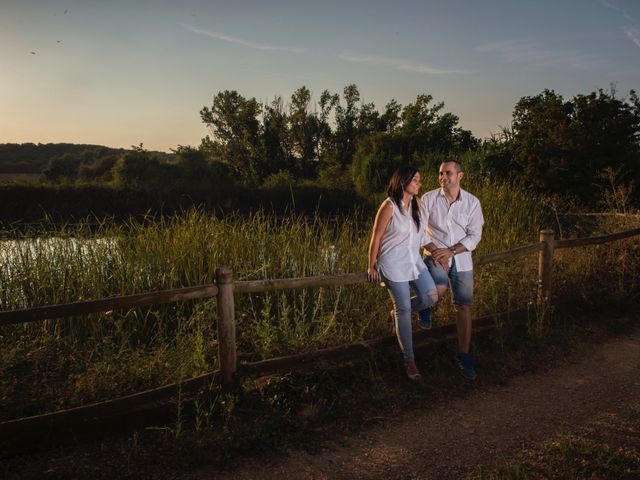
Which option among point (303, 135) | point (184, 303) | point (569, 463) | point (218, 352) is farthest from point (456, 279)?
point (303, 135)

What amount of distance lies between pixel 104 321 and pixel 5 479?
8.56 ft

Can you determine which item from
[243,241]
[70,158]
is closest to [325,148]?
[70,158]

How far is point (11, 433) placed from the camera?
135 inches

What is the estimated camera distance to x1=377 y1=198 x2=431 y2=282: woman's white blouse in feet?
14.2

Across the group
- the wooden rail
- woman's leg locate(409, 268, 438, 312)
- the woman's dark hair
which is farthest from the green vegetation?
the wooden rail

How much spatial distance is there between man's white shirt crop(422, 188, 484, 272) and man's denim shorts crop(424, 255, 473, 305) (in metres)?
0.05

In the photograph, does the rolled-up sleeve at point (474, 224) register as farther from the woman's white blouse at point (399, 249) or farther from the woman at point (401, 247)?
the woman's white blouse at point (399, 249)

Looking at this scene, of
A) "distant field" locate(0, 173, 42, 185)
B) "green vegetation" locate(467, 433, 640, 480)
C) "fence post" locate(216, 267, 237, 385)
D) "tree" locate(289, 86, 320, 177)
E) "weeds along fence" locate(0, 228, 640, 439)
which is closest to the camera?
"green vegetation" locate(467, 433, 640, 480)

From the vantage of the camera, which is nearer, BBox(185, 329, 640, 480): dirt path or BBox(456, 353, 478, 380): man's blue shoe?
BBox(185, 329, 640, 480): dirt path

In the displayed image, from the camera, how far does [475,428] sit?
→ 163 inches

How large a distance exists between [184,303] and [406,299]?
124 inches

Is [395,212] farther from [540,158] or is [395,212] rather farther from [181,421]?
[540,158]

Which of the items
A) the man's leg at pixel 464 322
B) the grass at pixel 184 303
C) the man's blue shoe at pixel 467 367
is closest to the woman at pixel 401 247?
the man's leg at pixel 464 322

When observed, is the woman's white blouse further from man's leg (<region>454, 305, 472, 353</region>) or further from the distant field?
the distant field
